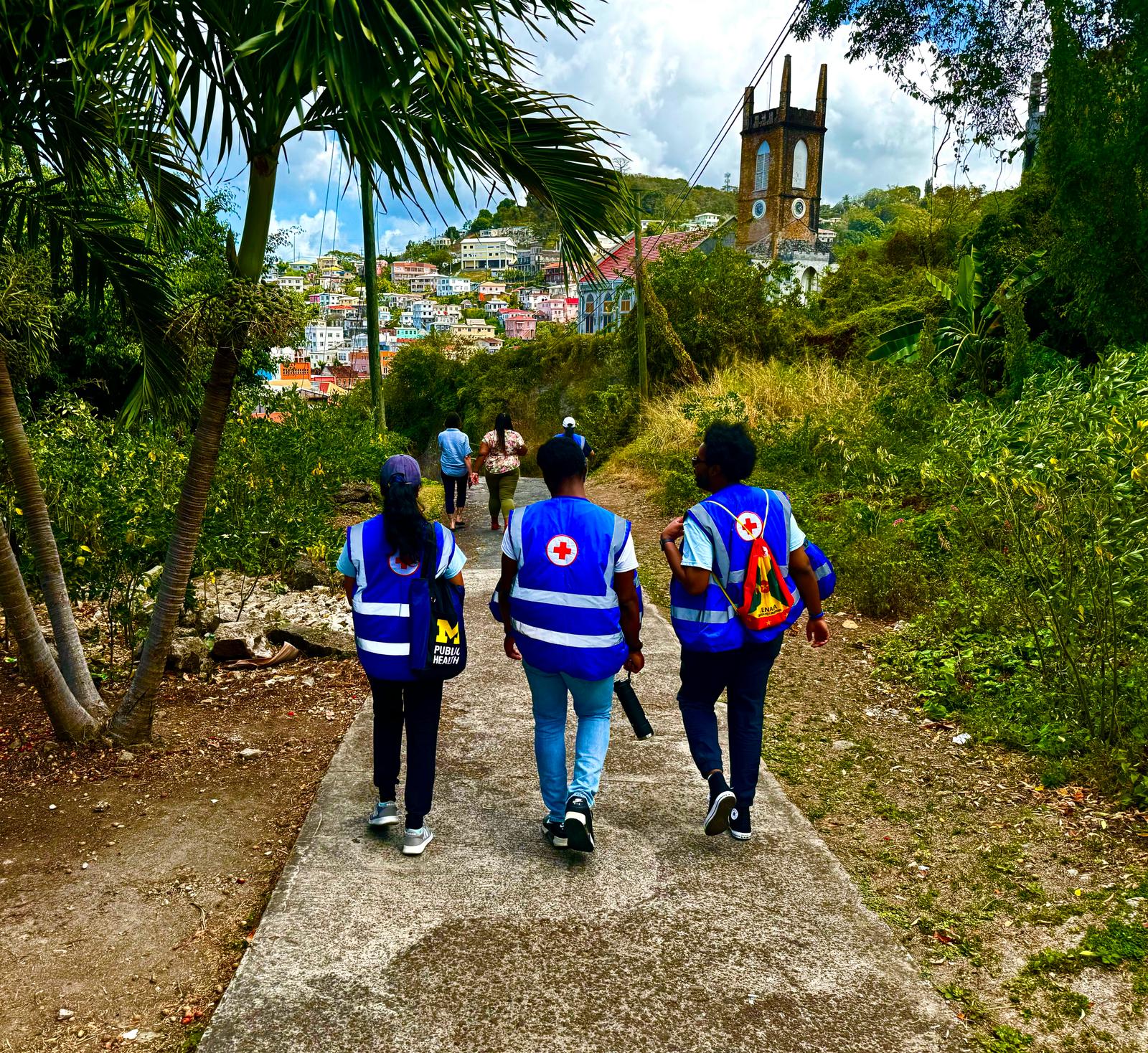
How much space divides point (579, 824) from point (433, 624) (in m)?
0.98

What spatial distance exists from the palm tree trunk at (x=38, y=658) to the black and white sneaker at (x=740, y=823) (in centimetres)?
317

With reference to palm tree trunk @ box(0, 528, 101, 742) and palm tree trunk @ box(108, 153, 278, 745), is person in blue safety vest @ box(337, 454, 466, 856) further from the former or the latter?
palm tree trunk @ box(0, 528, 101, 742)

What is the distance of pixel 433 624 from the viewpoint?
3.90m

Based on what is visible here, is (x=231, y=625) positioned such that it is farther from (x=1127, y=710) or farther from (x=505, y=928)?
(x=1127, y=710)

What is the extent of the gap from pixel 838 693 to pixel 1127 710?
203cm

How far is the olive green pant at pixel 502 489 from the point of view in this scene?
37.5 ft

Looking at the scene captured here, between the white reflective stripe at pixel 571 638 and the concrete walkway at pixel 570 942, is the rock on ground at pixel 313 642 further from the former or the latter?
the white reflective stripe at pixel 571 638

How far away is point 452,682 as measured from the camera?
6.61 meters

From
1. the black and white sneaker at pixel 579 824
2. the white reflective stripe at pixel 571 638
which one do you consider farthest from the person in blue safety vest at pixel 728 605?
the black and white sneaker at pixel 579 824

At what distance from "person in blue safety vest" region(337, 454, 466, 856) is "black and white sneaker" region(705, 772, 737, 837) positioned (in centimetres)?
116

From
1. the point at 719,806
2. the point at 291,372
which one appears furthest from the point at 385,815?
the point at 291,372

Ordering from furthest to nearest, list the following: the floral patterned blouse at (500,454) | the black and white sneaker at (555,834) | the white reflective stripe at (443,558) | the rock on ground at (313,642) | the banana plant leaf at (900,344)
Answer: the banana plant leaf at (900,344) < the floral patterned blouse at (500,454) < the rock on ground at (313,642) < the black and white sneaker at (555,834) < the white reflective stripe at (443,558)

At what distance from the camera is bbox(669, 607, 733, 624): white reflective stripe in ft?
13.1

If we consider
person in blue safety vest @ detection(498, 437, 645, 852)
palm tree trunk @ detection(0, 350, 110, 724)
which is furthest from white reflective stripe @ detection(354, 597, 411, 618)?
palm tree trunk @ detection(0, 350, 110, 724)
